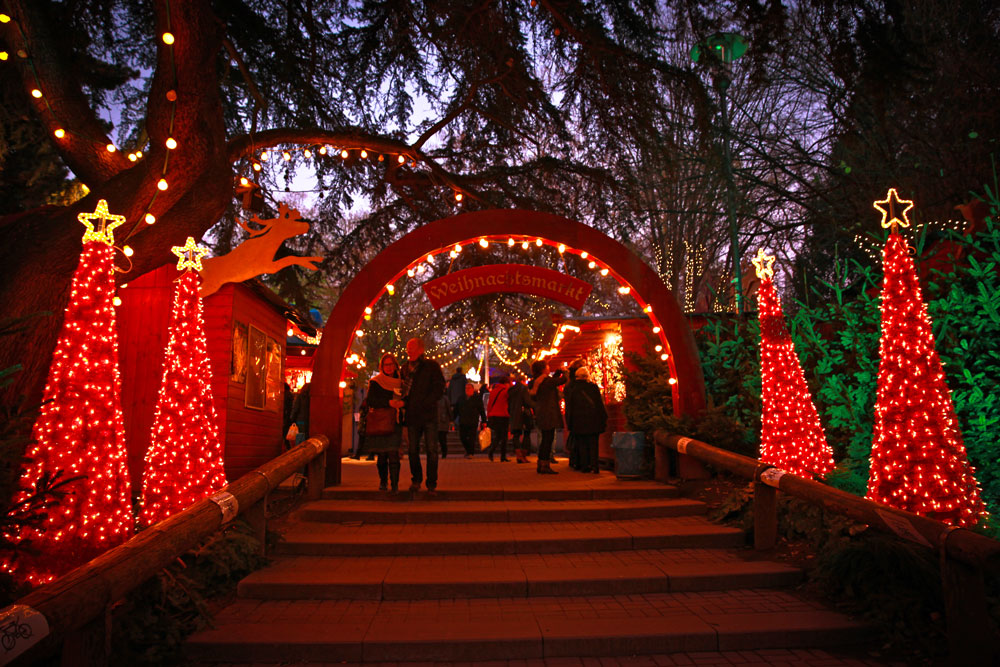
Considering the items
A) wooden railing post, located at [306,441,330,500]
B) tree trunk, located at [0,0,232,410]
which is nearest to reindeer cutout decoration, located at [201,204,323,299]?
tree trunk, located at [0,0,232,410]

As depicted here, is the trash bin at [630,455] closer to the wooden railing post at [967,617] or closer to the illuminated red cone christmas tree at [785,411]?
the illuminated red cone christmas tree at [785,411]

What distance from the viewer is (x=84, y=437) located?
16.1 feet

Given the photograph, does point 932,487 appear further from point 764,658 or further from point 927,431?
point 764,658

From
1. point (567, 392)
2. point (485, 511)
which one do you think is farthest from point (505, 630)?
point (567, 392)

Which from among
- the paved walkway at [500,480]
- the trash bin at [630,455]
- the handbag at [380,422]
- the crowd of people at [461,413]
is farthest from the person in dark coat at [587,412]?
the handbag at [380,422]

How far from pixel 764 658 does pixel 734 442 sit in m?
5.10

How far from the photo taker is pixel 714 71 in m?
8.00

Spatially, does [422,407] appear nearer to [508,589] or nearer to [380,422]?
[380,422]

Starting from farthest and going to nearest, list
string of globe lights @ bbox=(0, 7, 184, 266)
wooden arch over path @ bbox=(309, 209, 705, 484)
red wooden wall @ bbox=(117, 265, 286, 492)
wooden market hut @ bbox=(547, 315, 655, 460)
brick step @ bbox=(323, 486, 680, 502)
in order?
wooden market hut @ bbox=(547, 315, 655, 460) < wooden arch over path @ bbox=(309, 209, 705, 484) < brick step @ bbox=(323, 486, 680, 502) < red wooden wall @ bbox=(117, 265, 286, 492) < string of globe lights @ bbox=(0, 7, 184, 266)

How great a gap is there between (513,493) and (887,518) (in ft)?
14.6

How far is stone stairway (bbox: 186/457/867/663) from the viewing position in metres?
4.24

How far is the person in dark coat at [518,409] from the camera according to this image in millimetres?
12875

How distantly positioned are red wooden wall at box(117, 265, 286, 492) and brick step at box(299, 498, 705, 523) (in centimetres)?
186

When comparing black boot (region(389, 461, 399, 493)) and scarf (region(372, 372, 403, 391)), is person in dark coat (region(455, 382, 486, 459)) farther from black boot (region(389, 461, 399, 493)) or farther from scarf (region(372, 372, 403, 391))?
scarf (region(372, 372, 403, 391))
